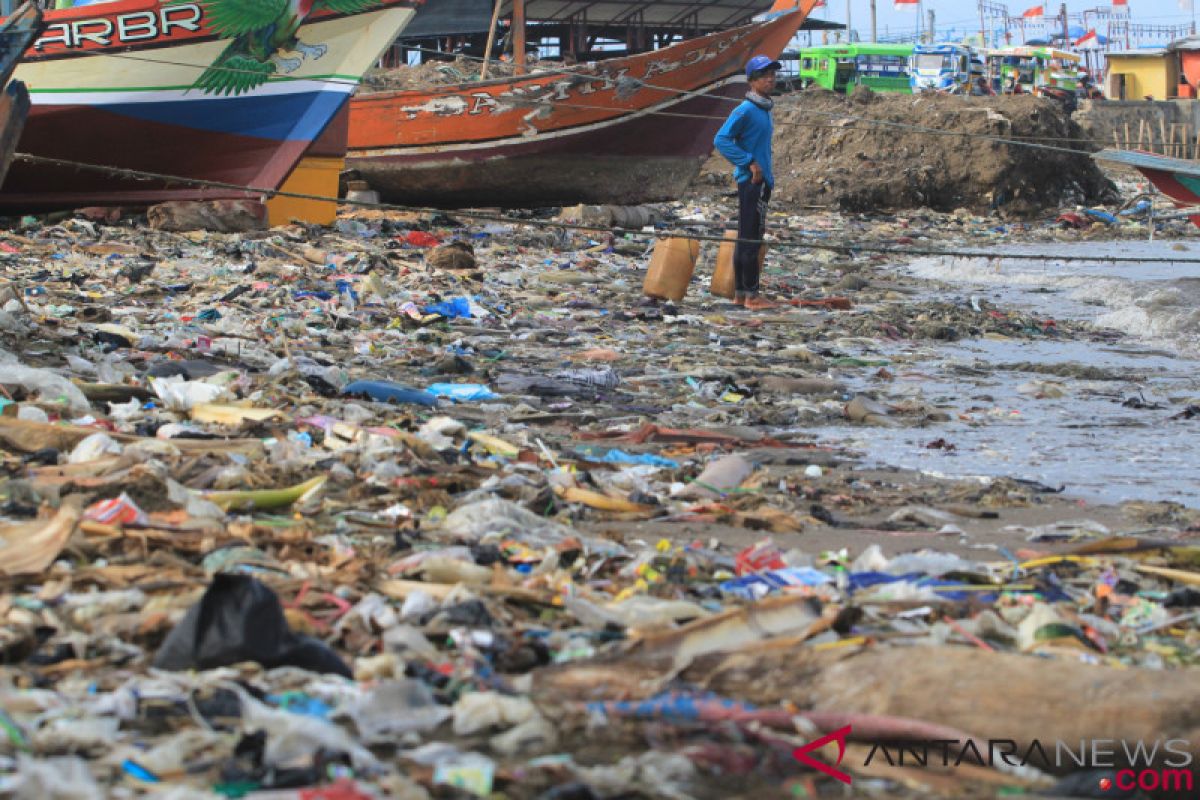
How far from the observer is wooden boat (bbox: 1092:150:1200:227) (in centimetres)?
1290

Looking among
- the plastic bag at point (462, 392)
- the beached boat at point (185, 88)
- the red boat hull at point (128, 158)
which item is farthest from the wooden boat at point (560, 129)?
the plastic bag at point (462, 392)

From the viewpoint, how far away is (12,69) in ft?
18.6

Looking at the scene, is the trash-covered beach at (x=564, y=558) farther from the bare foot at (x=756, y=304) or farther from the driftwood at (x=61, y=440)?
the bare foot at (x=756, y=304)

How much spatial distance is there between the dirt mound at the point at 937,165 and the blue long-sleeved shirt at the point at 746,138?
11696 mm

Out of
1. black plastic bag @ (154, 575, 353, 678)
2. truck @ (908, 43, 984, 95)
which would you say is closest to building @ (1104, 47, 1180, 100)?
truck @ (908, 43, 984, 95)

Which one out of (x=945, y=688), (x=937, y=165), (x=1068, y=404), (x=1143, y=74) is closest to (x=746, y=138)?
(x=1068, y=404)

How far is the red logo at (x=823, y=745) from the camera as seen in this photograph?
91.3 inches

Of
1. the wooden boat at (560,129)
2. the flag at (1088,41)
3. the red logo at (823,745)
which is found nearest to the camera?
the red logo at (823,745)

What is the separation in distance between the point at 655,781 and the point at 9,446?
2.85 m

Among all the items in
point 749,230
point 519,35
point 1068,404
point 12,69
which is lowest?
point 1068,404

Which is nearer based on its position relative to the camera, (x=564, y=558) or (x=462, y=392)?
(x=564, y=558)

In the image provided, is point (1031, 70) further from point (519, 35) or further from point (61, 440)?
point (61, 440)

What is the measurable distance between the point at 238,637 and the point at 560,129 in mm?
13293

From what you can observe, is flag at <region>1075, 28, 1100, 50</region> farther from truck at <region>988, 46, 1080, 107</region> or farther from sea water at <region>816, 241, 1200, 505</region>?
sea water at <region>816, 241, 1200, 505</region>
